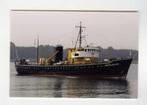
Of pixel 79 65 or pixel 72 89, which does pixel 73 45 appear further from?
pixel 72 89

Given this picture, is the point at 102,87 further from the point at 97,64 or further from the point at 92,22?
the point at 92,22

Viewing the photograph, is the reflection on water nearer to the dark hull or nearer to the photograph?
the photograph

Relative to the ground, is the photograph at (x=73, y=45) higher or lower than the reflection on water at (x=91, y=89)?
higher

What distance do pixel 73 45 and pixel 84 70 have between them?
31 cm

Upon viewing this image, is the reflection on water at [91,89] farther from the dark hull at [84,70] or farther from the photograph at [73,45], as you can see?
the dark hull at [84,70]

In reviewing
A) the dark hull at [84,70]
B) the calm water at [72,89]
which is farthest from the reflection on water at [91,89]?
the dark hull at [84,70]

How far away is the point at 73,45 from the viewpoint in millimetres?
3236

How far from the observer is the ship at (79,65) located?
325 centimetres

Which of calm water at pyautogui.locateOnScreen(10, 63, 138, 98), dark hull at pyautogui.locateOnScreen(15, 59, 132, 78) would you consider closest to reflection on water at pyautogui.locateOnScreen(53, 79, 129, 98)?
calm water at pyautogui.locateOnScreen(10, 63, 138, 98)

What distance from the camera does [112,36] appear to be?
10.6 feet

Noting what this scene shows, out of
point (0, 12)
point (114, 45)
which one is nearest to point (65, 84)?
point (114, 45)

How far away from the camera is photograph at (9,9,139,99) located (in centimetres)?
322

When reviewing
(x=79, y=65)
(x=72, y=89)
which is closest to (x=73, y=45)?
(x=79, y=65)
